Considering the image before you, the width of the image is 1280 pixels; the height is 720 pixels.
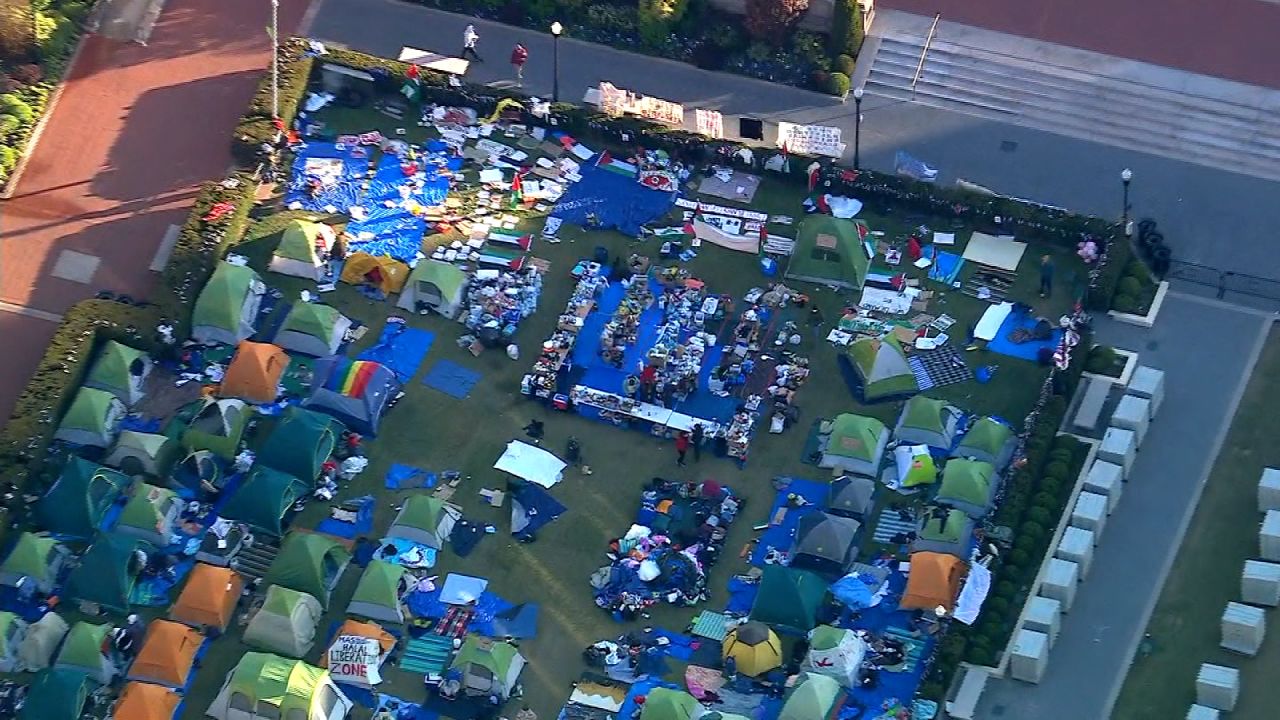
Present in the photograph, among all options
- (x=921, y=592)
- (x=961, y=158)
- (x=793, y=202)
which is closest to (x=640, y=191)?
(x=793, y=202)

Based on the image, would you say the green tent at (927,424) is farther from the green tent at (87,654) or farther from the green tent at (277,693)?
the green tent at (87,654)

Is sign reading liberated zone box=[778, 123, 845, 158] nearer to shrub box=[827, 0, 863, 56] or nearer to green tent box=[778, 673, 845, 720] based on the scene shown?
shrub box=[827, 0, 863, 56]

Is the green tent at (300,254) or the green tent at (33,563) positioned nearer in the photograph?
the green tent at (33,563)

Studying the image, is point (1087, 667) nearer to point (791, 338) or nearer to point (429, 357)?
point (791, 338)

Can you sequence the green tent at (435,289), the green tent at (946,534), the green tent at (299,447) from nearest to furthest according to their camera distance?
the green tent at (946,534)
the green tent at (299,447)
the green tent at (435,289)

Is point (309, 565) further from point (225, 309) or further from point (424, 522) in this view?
point (225, 309)

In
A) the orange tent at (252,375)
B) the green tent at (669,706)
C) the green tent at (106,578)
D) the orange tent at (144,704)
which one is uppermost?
the orange tent at (252,375)

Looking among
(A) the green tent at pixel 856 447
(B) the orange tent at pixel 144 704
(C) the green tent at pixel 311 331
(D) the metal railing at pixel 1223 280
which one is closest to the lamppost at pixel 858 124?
(D) the metal railing at pixel 1223 280
